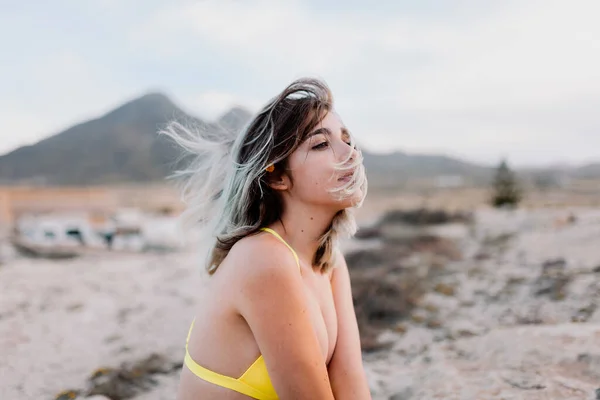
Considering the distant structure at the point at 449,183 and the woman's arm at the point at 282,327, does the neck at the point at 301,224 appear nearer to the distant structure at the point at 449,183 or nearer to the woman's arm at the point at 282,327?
the woman's arm at the point at 282,327

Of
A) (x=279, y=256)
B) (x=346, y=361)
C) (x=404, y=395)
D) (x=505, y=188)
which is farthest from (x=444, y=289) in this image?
(x=505, y=188)

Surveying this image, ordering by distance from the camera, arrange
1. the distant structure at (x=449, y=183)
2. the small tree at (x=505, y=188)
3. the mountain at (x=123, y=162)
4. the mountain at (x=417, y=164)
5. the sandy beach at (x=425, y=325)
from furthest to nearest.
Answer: the mountain at (x=417, y=164), the mountain at (x=123, y=162), the distant structure at (x=449, y=183), the small tree at (x=505, y=188), the sandy beach at (x=425, y=325)

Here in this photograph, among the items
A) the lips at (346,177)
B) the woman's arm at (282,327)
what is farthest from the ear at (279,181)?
the woman's arm at (282,327)

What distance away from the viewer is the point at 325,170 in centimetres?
171

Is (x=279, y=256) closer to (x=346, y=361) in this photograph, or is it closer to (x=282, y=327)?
(x=282, y=327)

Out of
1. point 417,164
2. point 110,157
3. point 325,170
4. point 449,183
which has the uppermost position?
point 325,170

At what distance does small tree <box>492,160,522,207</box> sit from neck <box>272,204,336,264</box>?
16994 millimetres

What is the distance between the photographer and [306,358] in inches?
59.2

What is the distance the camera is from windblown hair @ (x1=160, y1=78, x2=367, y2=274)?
1.74 metres

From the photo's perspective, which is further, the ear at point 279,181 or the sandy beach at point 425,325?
the sandy beach at point 425,325

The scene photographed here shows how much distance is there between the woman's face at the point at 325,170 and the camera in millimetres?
1716

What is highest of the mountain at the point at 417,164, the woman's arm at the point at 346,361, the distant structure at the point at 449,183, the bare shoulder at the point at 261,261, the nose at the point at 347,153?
the nose at the point at 347,153

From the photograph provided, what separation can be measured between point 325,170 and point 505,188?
1739 centimetres

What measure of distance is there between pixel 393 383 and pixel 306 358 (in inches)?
65.6
